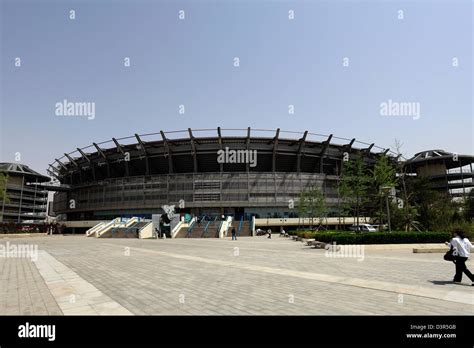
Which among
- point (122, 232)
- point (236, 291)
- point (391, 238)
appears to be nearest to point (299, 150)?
point (122, 232)

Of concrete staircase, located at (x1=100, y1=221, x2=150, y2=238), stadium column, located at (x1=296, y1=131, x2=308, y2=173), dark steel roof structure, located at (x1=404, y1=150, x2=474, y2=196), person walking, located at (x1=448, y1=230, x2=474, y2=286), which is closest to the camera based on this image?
person walking, located at (x1=448, y1=230, x2=474, y2=286)

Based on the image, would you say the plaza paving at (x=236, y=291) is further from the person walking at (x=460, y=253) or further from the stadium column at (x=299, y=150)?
the stadium column at (x=299, y=150)

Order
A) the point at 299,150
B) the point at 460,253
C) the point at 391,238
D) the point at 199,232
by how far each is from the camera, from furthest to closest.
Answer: the point at 299,150 → the point at 199,232 → the point at 391,238 → the point at 460,253

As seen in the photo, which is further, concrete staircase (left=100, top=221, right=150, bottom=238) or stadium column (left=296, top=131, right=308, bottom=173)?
stadium column (left=296, top=131, right=308, bottom=173)

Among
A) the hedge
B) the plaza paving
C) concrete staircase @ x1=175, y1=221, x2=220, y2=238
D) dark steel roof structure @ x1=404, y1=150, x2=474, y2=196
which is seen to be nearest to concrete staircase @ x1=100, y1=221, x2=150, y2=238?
concrete staircase @ x1=175, y1=221, x2=220, y2=238

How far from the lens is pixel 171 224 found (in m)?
48.9

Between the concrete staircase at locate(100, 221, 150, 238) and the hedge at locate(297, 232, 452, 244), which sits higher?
the hedge at locate(297, 232, 452, 244)

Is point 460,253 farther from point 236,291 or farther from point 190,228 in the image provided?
point 190,228

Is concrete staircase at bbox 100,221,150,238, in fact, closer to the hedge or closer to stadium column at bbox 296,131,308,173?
the hedge

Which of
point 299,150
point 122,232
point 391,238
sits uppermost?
point 299,150

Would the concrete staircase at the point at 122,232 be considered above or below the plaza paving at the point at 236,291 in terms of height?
below

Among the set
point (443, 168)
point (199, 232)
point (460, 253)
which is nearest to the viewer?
point (460, 253)

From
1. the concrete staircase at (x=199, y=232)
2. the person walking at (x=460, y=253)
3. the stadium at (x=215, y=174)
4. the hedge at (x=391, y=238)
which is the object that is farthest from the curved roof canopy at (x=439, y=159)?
the person walking at (x=460, y=253)
